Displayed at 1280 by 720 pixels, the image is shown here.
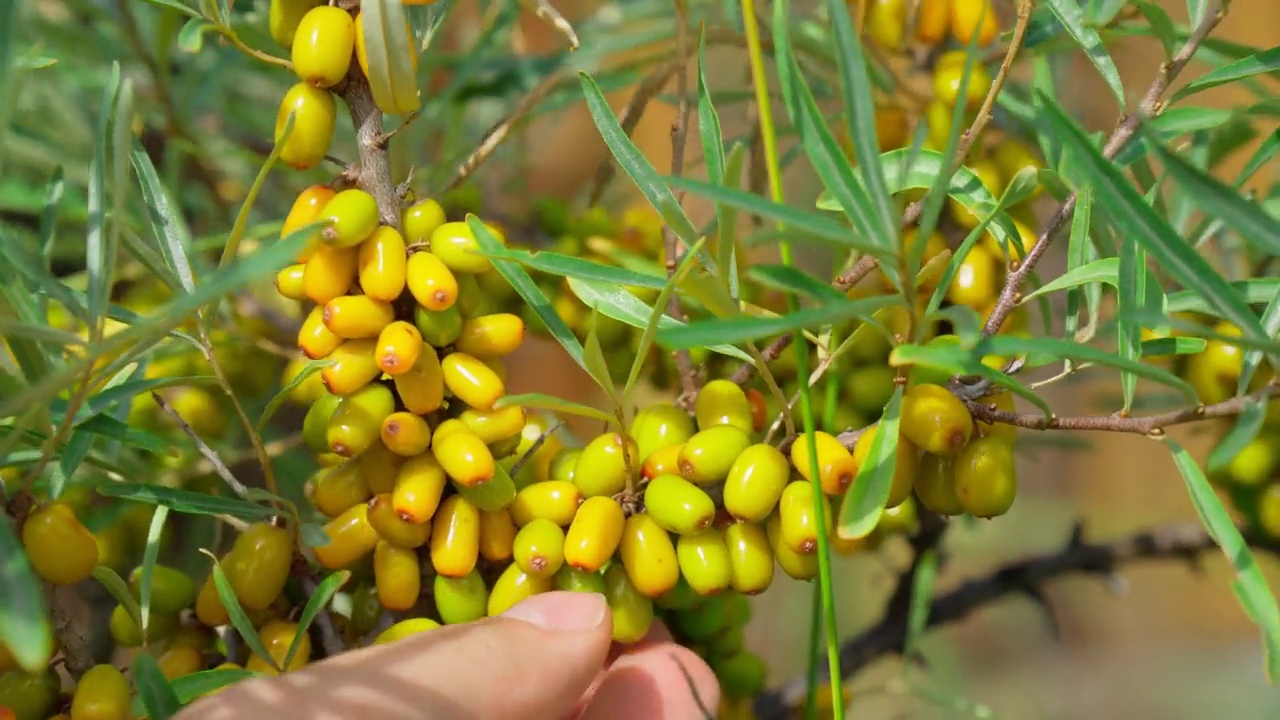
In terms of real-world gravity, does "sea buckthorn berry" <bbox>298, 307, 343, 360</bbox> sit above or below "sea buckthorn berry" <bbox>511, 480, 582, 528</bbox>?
above

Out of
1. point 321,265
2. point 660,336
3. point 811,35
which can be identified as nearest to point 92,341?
point 321,265

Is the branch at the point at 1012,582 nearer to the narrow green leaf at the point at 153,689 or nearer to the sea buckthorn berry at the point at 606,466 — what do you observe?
the sea buckthorn berry at the point at 606,466

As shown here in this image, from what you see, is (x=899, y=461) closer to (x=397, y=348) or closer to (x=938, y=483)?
(x=938, y=483)

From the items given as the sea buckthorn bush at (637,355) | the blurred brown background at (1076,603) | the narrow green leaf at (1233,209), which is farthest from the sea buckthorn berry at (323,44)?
the blurred brown background at (1076,603)

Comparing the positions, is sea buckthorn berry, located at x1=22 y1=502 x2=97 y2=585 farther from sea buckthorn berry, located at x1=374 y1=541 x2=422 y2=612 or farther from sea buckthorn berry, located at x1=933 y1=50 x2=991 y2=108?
sea buckthorn berry, located at x1=933 y1=50 x2=991 y2=108

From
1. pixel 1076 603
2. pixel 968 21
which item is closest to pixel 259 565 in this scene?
pixel 968 21

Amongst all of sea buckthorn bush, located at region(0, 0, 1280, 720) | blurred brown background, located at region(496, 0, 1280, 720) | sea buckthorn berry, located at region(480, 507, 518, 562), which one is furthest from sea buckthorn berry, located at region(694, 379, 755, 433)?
blurred brown background, located at region(496, 0, 1280, 720)
